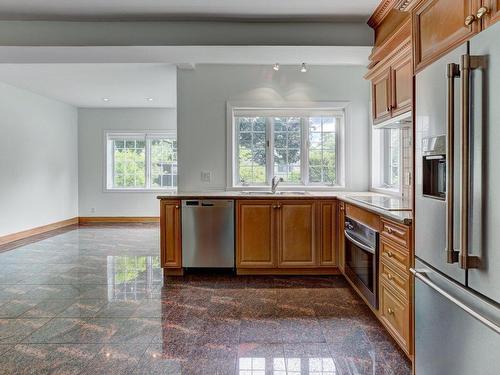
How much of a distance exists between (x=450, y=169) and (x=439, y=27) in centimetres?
68

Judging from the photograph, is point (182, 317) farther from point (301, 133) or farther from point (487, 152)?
point (301, 133)

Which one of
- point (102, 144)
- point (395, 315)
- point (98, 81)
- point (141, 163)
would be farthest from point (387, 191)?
point (102, 144)


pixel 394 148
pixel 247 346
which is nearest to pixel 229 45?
pixel 394 148

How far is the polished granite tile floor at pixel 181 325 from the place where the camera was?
2193 millimetres

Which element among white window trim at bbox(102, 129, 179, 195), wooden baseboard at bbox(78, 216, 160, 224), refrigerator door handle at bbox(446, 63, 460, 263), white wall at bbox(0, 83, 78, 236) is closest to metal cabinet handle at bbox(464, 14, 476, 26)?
refrigerator door handle at bbox(446, 63, 460, 263)

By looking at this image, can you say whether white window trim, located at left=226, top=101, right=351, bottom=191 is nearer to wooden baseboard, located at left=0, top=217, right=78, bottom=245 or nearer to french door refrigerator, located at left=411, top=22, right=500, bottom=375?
french door refrigerator, located at left=411, top=22, right=500, bottom=375

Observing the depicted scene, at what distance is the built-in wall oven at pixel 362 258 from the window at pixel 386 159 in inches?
38.3

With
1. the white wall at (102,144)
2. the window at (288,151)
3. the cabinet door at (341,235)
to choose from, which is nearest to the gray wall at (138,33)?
the window at (288,151)

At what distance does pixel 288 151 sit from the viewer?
486cm

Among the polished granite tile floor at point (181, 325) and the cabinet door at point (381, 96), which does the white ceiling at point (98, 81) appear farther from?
the cabinet door at point (381, 96)

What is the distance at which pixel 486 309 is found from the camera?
1232mm

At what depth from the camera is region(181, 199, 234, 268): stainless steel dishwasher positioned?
3971 mm

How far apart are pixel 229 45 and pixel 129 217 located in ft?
19.2

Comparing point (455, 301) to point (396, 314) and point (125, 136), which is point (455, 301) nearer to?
point (396, 314)
